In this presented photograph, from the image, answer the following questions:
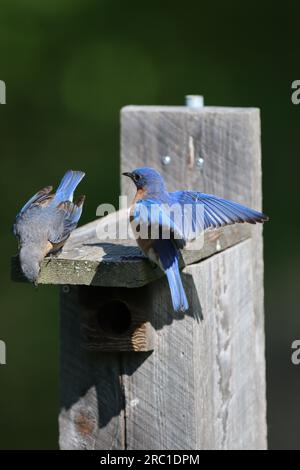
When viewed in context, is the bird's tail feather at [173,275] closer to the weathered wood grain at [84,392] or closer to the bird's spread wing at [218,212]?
the bird's spread wing at [218,212]

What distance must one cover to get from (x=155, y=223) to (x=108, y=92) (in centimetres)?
361

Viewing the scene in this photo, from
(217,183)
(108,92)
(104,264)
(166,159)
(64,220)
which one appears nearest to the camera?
(104,264)

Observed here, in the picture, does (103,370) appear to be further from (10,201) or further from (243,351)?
(10,201)

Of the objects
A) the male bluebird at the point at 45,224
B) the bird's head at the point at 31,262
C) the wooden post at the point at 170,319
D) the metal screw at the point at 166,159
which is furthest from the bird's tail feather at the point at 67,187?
the bird's head at the point at 31,262

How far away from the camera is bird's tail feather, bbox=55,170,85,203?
4637 millimetres

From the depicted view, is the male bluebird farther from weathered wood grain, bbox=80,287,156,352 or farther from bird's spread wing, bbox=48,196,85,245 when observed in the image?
weathered wood grain, bbox=80,287,156,352

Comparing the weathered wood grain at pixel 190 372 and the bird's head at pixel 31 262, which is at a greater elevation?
the bird's head at pixel 31 262

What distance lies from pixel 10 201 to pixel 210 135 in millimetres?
3374

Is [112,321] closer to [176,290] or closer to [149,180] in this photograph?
[176,290]

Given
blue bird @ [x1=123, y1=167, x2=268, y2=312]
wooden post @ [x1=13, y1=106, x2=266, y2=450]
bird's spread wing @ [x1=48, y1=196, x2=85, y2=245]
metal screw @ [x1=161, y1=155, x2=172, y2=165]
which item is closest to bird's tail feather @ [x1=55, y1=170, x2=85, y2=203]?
bird's spread wing @ [x1=48, y1=196, x2=85, y2=245]

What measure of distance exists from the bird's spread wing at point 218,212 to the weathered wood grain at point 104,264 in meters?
0.12

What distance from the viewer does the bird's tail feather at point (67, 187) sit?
4.64 meters

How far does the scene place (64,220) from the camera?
4324 mm

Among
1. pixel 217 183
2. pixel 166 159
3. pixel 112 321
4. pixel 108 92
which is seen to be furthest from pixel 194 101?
pixel 108 92
